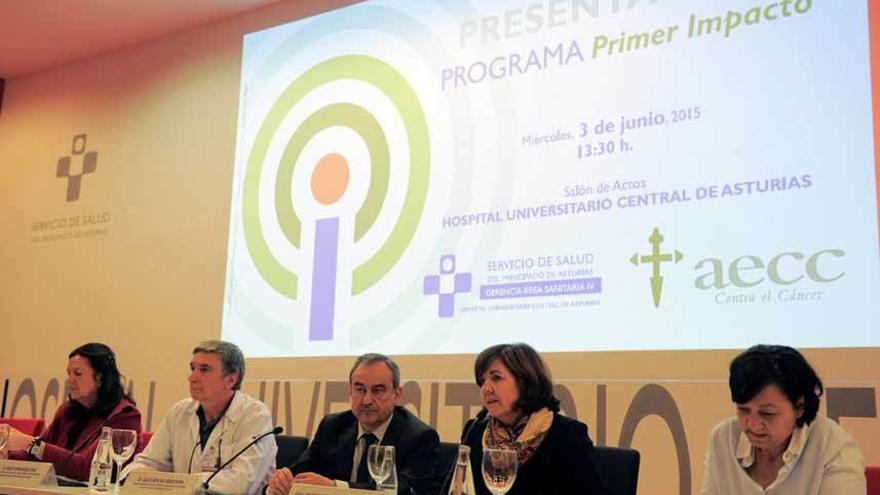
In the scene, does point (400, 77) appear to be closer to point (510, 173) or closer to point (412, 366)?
point (510, 173)

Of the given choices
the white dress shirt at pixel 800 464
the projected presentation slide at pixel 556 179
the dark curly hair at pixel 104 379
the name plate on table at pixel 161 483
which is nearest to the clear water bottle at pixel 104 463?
the name plate on table at pixel 161 483

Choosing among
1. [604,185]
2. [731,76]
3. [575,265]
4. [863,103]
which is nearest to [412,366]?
[575,265]

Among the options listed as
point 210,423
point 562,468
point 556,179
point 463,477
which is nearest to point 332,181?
point 556,179

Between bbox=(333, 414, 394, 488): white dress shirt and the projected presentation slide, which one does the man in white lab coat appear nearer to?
bbox=(333, 414, 394, 488): white dress shirt

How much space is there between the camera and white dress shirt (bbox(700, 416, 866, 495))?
7.28 ft

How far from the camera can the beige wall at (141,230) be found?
493 centimetres

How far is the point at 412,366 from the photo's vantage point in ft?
14.4

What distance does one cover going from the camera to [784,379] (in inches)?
90.8

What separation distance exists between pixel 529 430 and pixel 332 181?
2.55 meters

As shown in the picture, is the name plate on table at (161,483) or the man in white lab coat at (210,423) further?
the man in white lab coat at (210,423)

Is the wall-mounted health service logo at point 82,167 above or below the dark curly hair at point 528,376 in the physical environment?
above

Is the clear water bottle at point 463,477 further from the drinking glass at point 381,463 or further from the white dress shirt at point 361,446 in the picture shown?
the white dress shirt at point 361,446

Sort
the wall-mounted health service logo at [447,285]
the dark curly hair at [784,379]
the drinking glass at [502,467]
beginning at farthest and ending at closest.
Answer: the wall-mounted health service logo at [447,285], the dark curly hair at [784,379], the drinking glass at [502,467]

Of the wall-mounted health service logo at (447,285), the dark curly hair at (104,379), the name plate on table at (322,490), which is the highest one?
the wall-mounted health service logo at (447,285)
